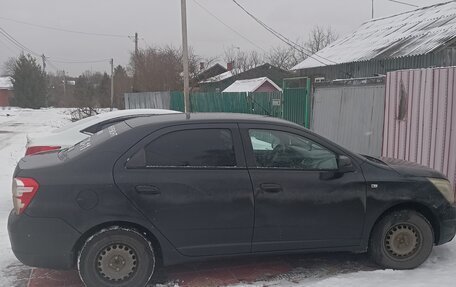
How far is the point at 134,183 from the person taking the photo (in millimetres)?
3986

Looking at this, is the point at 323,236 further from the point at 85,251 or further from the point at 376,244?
the point at 85,251

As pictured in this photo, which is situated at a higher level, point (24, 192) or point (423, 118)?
point (423, 118)

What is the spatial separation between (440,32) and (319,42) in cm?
3993

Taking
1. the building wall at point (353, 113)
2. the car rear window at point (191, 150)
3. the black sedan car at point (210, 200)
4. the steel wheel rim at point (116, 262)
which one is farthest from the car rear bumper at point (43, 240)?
the building wall at point (353, 113)

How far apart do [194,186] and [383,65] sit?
56.1 feet

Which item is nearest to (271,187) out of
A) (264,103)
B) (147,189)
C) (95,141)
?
(147,189)

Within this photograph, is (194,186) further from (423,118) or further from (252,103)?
(252,103)

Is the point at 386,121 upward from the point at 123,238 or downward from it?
upward

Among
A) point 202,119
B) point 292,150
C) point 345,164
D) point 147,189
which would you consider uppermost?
point 202,119

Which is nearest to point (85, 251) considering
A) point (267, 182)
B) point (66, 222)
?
point (66, 222)

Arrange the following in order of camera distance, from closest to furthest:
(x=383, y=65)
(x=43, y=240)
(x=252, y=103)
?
(x=43, y=240) → (x=252, y=103) → (x=383, y=65)

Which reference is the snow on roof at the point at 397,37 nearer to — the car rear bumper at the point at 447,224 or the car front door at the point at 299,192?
the car rear bumper at the point at 447,224

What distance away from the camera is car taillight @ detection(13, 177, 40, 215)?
12.7ft

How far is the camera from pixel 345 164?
4.36 m
